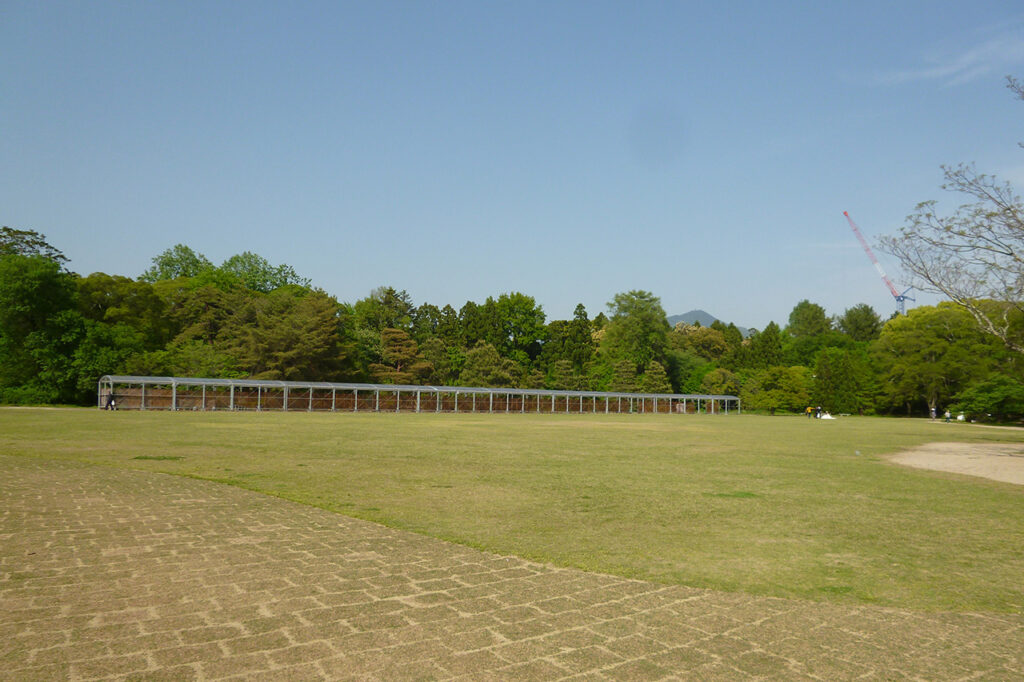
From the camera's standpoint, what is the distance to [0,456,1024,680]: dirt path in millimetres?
3715

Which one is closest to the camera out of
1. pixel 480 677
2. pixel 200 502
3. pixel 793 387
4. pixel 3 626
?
pixel 480 677

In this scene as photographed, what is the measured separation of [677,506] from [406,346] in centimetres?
6716

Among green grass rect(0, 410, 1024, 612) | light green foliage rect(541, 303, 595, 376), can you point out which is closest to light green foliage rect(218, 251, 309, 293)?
light green foliage rect(541, 303, 595, 376)

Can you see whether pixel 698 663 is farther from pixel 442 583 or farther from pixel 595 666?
pixel 442 583

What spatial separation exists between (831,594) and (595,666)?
106 inches

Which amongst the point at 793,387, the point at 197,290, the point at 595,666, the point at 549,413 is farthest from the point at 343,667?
the point at 793,387

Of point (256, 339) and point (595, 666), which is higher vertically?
point (256, 339)

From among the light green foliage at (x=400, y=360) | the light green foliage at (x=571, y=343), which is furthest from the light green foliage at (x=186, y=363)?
the light green foliage at (x=571, y=343)

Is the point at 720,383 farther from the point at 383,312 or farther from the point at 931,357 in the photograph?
the point at 383,312

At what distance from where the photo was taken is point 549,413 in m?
64.7

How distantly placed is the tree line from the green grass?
97.5 feet

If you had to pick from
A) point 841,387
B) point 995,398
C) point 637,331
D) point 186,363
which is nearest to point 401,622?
point 186,363

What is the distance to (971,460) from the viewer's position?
758 inches

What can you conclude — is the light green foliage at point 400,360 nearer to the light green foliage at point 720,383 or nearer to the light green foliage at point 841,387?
the light green foliage at point 720,383
